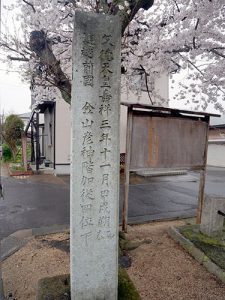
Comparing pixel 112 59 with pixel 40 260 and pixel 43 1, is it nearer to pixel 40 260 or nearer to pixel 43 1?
pixel 40 260

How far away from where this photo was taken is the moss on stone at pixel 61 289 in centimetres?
283

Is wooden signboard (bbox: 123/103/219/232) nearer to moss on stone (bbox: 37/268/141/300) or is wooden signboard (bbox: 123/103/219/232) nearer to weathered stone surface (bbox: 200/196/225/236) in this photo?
weathered stone surface (bbox: 200/196/225/236)

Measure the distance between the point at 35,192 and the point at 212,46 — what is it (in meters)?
7.64

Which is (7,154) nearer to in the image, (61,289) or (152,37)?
(152,37)

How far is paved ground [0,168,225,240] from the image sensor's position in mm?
6887

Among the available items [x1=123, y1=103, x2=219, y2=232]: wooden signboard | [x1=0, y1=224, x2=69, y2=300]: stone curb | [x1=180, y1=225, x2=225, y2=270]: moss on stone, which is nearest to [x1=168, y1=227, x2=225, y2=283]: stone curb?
[x1=180, y1=225, x2=225, y2=270]: moss on stone

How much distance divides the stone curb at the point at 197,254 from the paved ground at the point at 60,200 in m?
1.59

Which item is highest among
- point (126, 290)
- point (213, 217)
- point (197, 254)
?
point (213, 217)

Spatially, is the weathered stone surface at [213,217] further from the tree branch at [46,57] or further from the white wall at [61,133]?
the white wall at [61,133]

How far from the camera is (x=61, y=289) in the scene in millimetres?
2945

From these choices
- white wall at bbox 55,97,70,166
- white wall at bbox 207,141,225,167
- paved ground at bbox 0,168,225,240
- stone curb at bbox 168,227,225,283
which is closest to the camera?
stone curb at bbox 168,227,225,283

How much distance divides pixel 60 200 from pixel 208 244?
5.47 m

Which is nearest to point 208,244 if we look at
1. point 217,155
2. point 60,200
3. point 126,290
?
point 126,290

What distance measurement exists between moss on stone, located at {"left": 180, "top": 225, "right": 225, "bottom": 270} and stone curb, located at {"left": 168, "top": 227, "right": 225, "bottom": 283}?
0.05 meters
